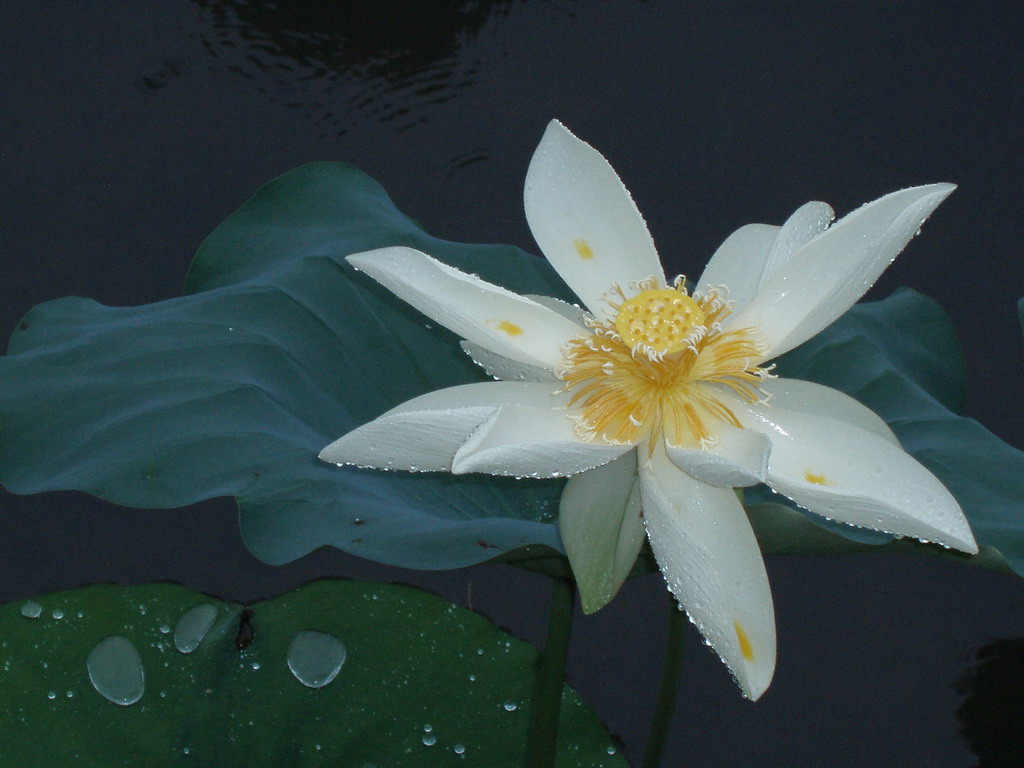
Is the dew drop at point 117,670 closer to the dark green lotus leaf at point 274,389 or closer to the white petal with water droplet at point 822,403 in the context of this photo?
the dark green lotus leaf at point 274,389

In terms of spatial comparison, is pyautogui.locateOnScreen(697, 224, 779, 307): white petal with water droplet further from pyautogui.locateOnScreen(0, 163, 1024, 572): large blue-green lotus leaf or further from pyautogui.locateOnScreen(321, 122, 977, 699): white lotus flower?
pyautogui.locateOnScreen(0, 163, 1024, 572): large blue-green lotus leaf

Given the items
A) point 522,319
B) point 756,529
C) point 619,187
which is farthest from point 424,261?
point 756,529

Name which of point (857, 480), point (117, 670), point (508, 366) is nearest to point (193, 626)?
point (117, 670)

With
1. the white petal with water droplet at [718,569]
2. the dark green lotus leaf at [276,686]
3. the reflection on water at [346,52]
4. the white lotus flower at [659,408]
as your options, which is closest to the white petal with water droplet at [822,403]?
the white lotus flower at [659,408]

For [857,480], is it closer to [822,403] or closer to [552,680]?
[822,403]

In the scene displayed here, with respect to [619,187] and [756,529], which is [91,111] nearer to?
[619,187]

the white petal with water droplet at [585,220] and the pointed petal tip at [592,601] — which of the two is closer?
the pointed petal tip at [592,601]
